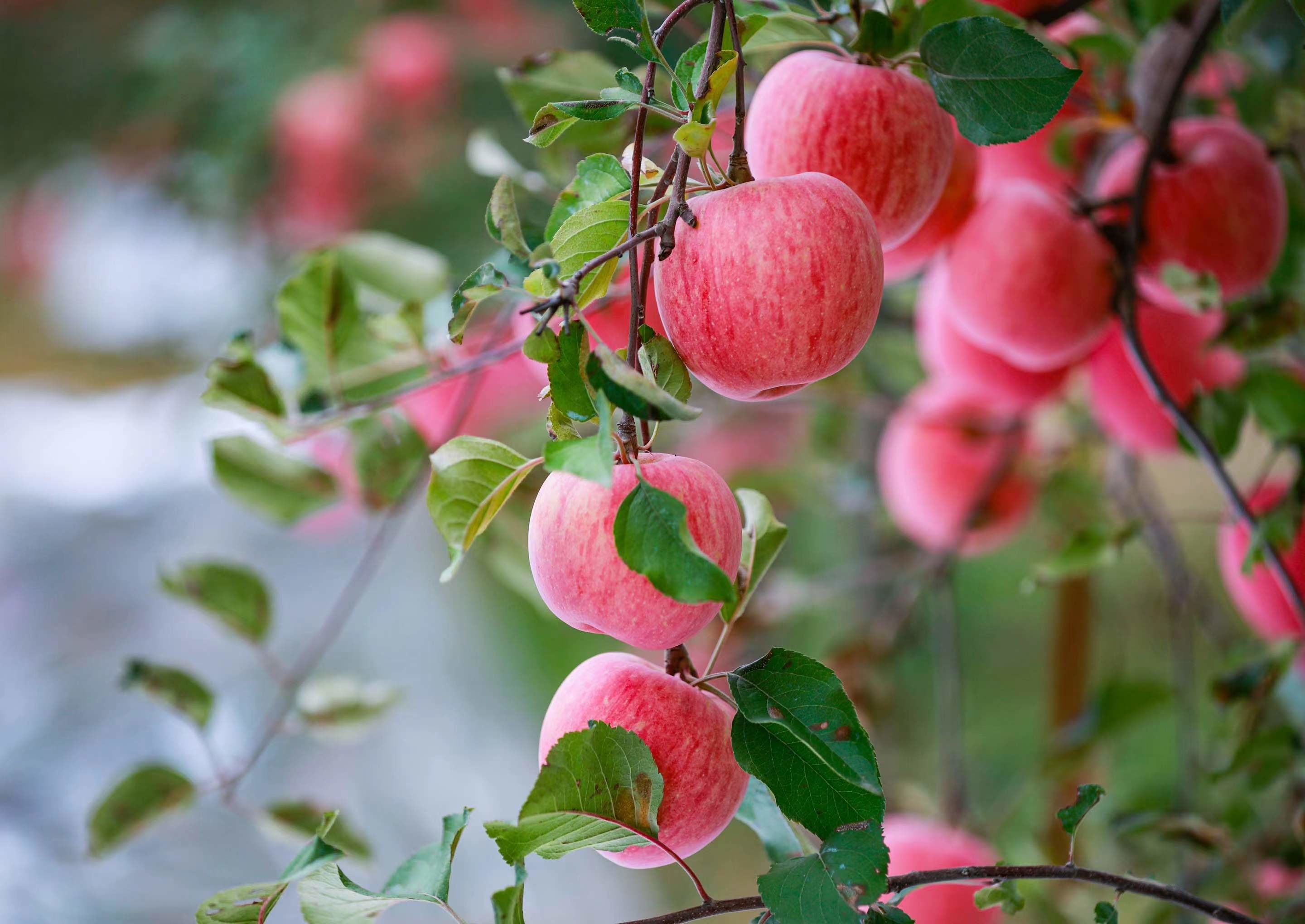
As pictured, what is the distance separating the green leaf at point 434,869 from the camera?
9.0 inches

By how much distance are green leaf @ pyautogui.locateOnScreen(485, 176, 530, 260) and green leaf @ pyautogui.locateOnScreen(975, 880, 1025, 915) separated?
7.5 inches

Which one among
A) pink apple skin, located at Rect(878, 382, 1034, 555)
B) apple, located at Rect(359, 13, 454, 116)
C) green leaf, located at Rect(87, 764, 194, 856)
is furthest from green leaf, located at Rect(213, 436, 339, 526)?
apple, located at Rect(359, 13, 454, 116)

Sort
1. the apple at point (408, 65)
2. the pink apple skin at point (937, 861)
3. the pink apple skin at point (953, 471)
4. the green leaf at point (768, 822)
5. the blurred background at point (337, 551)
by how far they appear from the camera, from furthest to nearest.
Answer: the apple at point (408, 65)
the blurred background at point (337, 551)
the pink apple skin at point (953, 471)
the pink apple skin at point (937, 861)
the green leaf at point (768, 822)

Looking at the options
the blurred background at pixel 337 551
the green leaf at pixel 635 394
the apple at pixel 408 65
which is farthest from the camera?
the apple at pixel 408 65

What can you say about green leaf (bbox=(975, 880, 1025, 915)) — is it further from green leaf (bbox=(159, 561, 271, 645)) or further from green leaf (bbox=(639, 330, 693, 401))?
green leaf (bbox=(159, 561, 271, 645))

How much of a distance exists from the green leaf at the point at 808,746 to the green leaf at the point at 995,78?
14cm

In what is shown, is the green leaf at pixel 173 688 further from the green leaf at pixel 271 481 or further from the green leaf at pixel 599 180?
the green leaf at pixel 599 180

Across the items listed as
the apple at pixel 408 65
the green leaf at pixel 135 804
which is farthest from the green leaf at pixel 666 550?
the apple at pixel 408 65

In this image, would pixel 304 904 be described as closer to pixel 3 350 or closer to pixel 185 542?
pixel 185 542

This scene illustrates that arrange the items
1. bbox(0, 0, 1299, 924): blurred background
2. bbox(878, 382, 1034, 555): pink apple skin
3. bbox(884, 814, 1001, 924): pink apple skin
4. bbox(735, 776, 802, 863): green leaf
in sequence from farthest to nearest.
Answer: bbox(0, 0, 1299, 924): blurred background
bbox(878, 382, 1034, 555): pink apple skin
bbox(884, 814, 1001, 924): pink apple skin
bbox(735, 776, 802, 863): green leaf

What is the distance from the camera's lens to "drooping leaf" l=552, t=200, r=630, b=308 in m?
0.22

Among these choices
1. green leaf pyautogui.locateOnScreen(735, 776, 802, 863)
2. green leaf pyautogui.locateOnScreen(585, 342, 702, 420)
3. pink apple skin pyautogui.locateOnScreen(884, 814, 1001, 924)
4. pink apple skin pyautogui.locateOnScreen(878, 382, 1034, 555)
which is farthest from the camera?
pink apple skin pyautogui.locateOnScreen(878, 382, 1034, 555)

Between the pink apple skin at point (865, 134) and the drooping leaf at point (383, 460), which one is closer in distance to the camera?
the pink apple skin at point (865, 134)

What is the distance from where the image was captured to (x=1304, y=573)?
436mm
